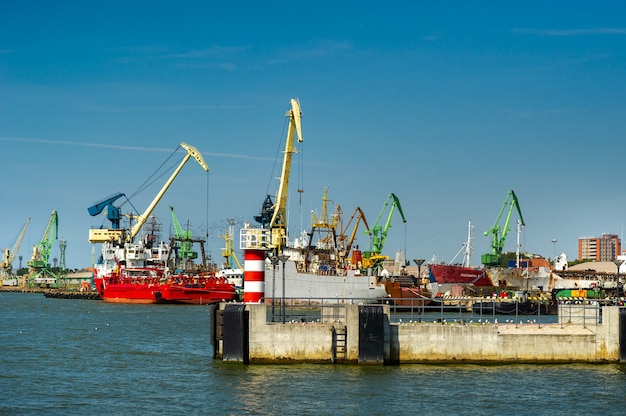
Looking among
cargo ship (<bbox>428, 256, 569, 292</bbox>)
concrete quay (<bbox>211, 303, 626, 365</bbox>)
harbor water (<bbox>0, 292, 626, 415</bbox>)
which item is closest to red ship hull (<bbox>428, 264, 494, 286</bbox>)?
cargo ship (<bbox>428, 256, 569, 292</bbox>)

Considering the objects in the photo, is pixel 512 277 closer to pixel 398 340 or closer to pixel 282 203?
pixel 282 203

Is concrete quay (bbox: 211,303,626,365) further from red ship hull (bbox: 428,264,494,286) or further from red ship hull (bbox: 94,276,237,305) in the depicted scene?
red ship hull (bbox: 428,264,494,286)

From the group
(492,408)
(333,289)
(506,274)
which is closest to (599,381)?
(492,408)

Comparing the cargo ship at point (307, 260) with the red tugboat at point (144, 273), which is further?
the red tugboat at point (144, 273)

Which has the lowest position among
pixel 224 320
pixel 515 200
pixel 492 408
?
pixel 492 408

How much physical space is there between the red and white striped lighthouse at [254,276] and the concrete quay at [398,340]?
9.70 ft

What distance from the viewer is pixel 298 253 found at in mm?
120938

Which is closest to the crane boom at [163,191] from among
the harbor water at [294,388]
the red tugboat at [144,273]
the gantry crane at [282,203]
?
the red tugboat at [144,273]

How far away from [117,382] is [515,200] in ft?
489

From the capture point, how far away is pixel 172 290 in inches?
5472

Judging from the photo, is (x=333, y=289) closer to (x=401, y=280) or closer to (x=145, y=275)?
(x=401, y=280)

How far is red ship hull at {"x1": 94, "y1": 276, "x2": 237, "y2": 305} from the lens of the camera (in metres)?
139

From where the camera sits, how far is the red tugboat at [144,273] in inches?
5527

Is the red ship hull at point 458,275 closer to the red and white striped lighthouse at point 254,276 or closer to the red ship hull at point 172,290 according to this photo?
the red ship hull at point 172,290
